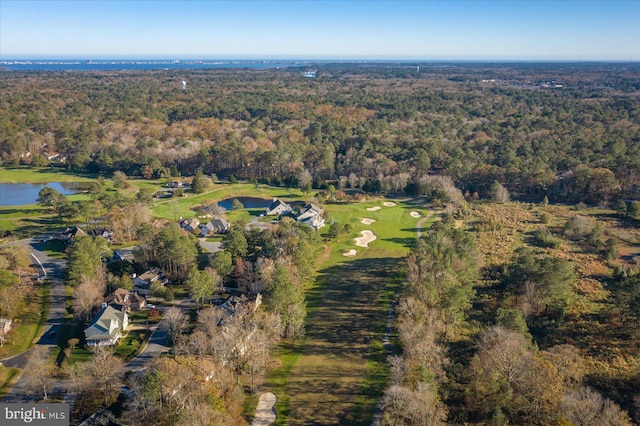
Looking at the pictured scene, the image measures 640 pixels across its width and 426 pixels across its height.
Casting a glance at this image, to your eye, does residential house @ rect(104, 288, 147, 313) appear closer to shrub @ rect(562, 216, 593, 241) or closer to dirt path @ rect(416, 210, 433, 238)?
dirt path @ rect(416, 210, 433, 238)

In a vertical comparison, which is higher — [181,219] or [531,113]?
[531,113]

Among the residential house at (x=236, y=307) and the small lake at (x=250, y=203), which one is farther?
the small lake at (x=250, y=203)

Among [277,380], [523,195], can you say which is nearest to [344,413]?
[277,380]

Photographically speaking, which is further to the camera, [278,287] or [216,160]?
[216,160]

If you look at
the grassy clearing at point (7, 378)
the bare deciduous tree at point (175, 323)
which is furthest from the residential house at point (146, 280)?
the grassy clearing at point (7, 378)

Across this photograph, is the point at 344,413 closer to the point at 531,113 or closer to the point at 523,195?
the point at 523,195

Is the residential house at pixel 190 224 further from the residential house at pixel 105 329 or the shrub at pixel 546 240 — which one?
the shrub at pixel 546 240

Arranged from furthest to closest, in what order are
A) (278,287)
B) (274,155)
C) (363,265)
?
(274,155)
(363,265)
(278,287)
